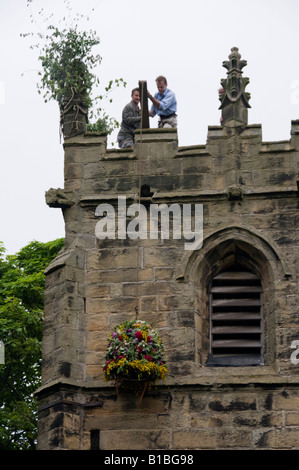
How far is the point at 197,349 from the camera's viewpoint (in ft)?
86.6

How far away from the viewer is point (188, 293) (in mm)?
26672

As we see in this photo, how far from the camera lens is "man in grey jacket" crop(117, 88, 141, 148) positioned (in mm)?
28562

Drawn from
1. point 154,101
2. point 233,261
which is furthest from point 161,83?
point 233,261

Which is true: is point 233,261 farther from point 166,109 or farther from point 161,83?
point 161,83

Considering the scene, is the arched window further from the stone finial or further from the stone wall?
the stone finial

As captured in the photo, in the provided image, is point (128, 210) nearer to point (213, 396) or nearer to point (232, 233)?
point (232, 233)

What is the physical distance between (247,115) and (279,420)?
17.8 feet

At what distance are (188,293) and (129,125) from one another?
361 centimetres

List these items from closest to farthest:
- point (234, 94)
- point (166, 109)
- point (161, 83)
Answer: point (234, 94), point (166, 109), point (161, 83)
